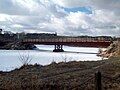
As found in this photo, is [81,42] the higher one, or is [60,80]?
[60,80]

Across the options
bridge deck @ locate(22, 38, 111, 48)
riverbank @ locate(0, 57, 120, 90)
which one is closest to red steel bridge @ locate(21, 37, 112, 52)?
bridge deck @ locate(22, 38, 111, 48)

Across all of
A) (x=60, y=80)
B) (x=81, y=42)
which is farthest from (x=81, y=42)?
(x=60, y=80)

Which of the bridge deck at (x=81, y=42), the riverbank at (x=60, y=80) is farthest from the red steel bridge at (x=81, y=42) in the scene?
the riverbank at (x=60, y=80)

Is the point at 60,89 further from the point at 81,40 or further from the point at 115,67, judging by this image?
the point at 81,40

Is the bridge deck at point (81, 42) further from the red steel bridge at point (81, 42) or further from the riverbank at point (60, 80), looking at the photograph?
the riverbank at point (60, 80)

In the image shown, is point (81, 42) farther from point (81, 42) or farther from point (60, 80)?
point (60, 80)

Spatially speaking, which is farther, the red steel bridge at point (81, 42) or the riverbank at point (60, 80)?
the red steel bridge at point (81, 42)

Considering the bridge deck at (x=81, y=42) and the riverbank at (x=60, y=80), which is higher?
the riverbank at (x=60, y=80)

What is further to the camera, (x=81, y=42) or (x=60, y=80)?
(x=81, y=42)

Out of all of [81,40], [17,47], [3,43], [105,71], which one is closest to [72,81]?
[105,71]

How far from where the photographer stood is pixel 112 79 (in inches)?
785

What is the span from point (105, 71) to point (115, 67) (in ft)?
3.94

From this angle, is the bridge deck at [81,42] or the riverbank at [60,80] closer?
the riverbank at [60,80]

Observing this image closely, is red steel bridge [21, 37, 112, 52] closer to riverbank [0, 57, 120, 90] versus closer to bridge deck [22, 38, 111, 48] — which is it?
bridge deck [22, 38, 111, 48]
